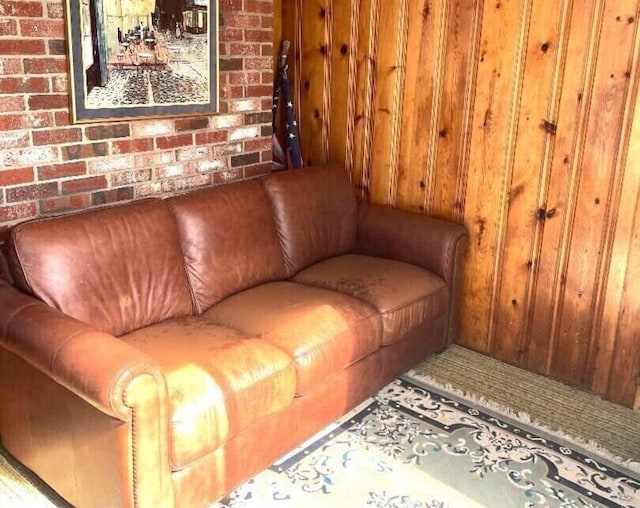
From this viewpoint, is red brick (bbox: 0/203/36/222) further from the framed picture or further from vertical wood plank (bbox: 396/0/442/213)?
vertical wood plank (bbox: 396/0/442/213)

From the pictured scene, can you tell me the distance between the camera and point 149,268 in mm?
2562

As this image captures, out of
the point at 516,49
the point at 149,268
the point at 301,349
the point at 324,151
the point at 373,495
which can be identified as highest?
the point at 516,49

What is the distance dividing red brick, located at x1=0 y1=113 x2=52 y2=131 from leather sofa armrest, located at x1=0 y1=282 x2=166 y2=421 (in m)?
0.65

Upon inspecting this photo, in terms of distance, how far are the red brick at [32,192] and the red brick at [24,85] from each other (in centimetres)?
35

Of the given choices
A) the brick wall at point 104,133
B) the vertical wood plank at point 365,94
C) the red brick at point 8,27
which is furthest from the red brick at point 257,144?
the red brick at point 8,27

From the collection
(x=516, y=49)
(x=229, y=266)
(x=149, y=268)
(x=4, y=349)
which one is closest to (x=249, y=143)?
(x=229, y=266)

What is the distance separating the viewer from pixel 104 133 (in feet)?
9.08

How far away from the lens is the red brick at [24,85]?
2.41 metres

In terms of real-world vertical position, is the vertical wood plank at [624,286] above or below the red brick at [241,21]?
below

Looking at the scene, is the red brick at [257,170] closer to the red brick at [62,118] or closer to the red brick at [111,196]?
the red brick at [111,196]

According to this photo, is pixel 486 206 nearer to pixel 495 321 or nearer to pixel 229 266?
pixel 495 321

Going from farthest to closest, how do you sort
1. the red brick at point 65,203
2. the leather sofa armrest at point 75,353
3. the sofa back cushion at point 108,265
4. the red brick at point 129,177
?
1. the red brick at point 129,177
2. the red brick at point 65,203
3. the sofa back cushion at point 108,265
4. the leather sofa armrest at point 75,353

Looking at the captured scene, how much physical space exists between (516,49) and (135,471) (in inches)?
89.3

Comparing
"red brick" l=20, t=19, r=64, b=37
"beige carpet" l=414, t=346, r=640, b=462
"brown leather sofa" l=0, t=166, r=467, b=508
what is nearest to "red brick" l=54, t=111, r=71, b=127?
"red brick" l=20, t=19, r=64, b=37
